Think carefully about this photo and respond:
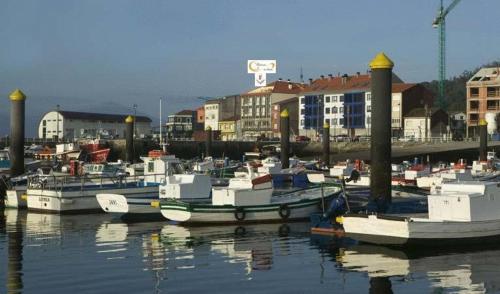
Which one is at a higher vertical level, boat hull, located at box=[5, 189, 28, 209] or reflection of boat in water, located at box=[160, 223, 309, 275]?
boat hull, located at box=[5, 189, 28, 209]

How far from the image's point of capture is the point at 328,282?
1734 cm

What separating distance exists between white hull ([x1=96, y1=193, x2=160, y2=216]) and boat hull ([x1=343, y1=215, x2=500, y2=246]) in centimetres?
1205

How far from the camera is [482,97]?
127062mm

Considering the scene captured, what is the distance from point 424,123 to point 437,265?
108 metres

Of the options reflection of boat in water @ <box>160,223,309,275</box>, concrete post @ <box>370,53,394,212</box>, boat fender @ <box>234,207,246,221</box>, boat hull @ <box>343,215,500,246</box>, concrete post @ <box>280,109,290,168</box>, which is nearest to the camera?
reflection of boat in water @ <box>160,223,309,275</box>

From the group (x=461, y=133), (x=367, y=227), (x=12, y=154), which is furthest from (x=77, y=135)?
(x=367, y=227)

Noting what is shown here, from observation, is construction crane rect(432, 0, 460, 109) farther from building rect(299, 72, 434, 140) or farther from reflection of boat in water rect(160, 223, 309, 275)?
reflection of boat in water rect(160, 223, 309, 275)

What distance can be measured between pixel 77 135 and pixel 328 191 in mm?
114878

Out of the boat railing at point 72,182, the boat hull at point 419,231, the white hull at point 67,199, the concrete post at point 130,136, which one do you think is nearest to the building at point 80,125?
the concrete post at point 130,136

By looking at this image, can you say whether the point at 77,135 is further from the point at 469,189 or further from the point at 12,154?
the point at 469,189

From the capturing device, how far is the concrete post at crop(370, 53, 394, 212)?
26.1m

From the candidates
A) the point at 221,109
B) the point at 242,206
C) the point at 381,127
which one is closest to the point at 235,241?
the point at 242,206

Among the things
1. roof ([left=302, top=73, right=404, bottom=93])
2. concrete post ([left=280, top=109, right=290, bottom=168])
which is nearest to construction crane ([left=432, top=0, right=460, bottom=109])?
roof ([left=302, top=73, right=404, bottom=93])

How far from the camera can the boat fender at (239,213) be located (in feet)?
94.8
